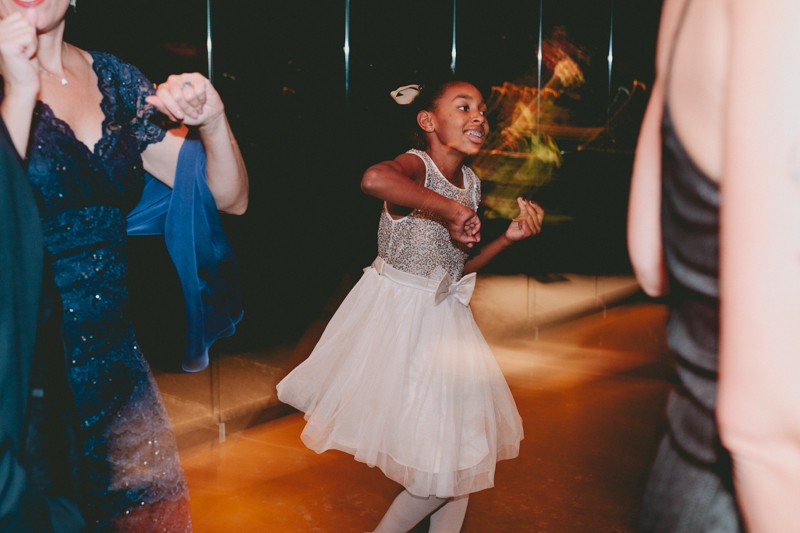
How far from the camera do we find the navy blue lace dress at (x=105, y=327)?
4.44 ft

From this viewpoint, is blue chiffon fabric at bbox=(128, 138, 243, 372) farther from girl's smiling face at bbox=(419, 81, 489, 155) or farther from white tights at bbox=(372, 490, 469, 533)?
girl's smiling face at bbox=(419, 81, 489, 155)

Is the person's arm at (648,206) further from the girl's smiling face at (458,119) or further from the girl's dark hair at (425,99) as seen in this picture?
the girl's dark hair at (425,99)

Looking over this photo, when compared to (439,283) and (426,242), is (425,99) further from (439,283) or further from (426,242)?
(439,283)

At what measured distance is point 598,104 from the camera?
6625 millimetres

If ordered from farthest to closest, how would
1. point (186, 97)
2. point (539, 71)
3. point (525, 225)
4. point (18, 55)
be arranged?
point (539, 71) < point (525, 225) < point (186, 97) < point (18, 55)

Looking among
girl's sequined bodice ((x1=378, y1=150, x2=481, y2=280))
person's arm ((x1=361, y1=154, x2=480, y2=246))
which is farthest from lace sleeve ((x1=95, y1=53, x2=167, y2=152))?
girl's sequined bodice ((x1=378, y1=150, x2=481, y2=280))

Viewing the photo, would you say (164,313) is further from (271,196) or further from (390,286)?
(390,286)

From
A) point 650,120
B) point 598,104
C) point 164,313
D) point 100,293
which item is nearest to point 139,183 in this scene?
point 100,293

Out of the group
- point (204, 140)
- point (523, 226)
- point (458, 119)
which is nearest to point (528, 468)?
Answer: point (523, 226)

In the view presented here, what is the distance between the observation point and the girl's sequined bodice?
103 inches

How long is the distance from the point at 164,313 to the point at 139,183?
7.32 ft

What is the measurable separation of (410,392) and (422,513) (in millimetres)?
416

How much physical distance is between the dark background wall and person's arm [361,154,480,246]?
85 centimetres

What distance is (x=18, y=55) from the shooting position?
116cm
